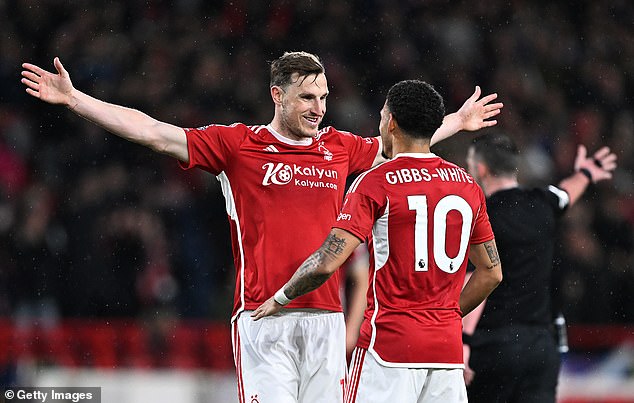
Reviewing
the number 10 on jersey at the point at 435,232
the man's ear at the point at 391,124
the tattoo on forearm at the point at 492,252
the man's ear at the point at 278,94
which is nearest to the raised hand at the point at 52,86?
the man's ear at the point at 278,94

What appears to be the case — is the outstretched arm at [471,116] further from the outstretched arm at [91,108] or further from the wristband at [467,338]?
the outstretched arm at [91,108]

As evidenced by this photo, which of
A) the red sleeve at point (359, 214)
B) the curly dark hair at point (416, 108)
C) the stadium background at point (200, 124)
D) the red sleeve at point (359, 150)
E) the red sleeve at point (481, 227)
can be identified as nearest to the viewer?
the red sleeve at point (359, 214)

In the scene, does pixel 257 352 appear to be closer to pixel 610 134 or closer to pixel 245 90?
pixel 245 90

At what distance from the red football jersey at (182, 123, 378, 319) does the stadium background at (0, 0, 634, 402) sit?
4173 millimetres

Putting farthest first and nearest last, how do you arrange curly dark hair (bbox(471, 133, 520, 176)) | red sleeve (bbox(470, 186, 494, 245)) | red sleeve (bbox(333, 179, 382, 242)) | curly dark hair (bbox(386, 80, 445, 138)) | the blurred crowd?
the blurred crowd → curly dark hair (bbox(471, 133, 520, 176)) → red sleeve (bbox(470, 186, 494, 245)) → curly dark hair (bbox(386, 80, 445, 138)) → red sleeve (bbox(333, 179, 382, 242))

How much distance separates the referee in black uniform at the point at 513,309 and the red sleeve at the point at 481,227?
1.32m

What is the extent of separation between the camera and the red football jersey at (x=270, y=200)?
5.21 metres

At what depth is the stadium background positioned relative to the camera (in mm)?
9805

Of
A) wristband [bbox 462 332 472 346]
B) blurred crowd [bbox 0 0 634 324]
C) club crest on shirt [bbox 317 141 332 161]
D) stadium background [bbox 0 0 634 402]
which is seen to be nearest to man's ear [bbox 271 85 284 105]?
club crest on shirt [bbox 317 141 332 161]

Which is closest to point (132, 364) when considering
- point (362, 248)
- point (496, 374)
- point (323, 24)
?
point (362, 248)

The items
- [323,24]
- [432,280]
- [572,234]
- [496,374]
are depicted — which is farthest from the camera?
[323,24]

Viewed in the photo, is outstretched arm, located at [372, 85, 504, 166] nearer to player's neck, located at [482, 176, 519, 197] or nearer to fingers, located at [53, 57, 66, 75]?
player's neck, located at [482, 176, 519, 197]

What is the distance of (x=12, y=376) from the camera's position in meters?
9.51

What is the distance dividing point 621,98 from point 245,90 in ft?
16.9
